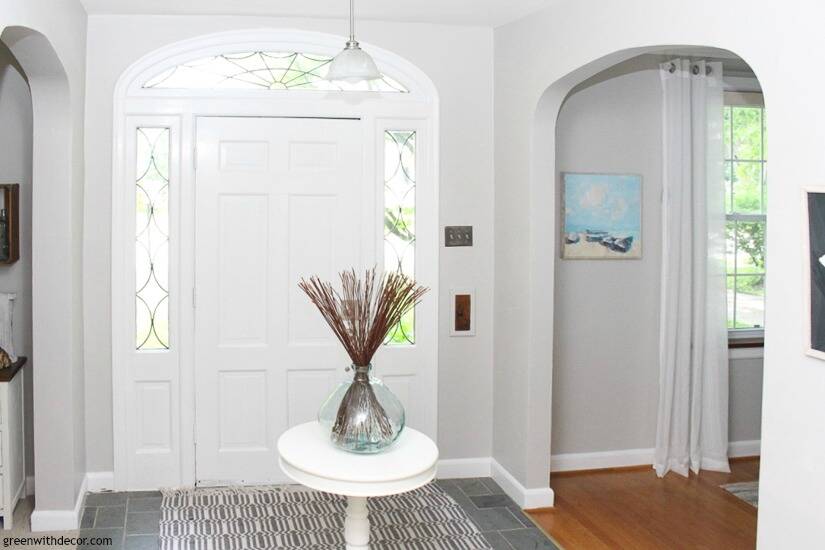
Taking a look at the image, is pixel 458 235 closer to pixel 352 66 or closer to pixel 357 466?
pixel 352 66

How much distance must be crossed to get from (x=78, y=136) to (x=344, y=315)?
6.30 feet

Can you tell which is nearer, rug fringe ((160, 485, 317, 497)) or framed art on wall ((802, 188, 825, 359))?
framed art on wall ((802, 188, 825, 359))

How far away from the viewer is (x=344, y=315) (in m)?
3.07

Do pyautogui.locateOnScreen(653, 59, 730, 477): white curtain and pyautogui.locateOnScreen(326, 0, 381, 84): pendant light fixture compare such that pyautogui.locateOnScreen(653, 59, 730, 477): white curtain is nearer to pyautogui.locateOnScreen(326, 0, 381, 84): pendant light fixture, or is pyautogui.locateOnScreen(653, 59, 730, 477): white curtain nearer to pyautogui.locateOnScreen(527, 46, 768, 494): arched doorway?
pyautogui.locateOnScreen(527, 46, 768, 494): arched doorway

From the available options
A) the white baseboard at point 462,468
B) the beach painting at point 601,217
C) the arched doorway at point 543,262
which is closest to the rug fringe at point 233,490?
the white baseboard at point 462,468

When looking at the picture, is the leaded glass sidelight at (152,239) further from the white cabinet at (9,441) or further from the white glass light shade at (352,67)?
the white glass light shade at (352,67)

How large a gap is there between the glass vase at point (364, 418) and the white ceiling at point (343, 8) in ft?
6.47

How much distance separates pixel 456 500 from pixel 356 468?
165 cm

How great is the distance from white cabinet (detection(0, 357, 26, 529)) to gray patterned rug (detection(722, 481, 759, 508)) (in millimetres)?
3649

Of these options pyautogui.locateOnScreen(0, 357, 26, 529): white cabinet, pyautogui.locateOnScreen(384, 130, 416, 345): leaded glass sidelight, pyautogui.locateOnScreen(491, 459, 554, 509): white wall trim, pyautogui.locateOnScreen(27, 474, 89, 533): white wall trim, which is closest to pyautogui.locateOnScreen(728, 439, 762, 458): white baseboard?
pyautogui.locateOnScreen(491, 459, 554, 509): white wall trim

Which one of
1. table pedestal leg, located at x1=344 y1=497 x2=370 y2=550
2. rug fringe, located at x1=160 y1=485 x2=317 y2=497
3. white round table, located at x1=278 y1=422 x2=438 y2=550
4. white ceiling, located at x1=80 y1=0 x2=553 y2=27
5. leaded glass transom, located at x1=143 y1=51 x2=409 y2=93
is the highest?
white ceiling, located at x1=80 y1=0 x2=553 y2=27

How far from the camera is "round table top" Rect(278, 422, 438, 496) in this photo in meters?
2.85

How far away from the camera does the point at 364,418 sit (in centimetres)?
304

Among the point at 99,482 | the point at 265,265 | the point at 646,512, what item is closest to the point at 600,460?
the point at 646,512
